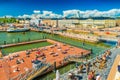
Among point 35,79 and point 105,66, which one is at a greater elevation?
point 105,66

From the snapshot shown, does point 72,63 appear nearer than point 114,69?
No

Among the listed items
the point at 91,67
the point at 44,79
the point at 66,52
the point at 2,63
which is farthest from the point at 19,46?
the point at 91,67

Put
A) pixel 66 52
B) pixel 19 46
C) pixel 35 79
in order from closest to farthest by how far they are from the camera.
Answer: pixel 35 79 < pixel 66 52 < pixel 19 46

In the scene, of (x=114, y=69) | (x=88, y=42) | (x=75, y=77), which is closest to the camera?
(x=75, y=77)

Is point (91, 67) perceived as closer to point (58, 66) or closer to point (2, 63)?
point (58, 66)

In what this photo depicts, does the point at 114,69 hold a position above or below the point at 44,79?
above

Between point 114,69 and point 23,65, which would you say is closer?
point 114,69

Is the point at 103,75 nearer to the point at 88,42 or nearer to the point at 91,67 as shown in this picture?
the point at 91,67

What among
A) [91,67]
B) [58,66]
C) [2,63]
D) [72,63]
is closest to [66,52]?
[72,63]

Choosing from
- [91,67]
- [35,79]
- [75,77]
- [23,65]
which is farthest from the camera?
[23,65]
